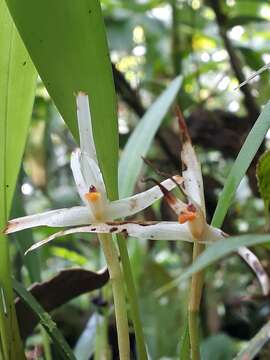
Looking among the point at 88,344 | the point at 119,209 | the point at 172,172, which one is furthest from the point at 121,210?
the point at 172,172

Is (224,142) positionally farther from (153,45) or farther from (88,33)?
(88,33)

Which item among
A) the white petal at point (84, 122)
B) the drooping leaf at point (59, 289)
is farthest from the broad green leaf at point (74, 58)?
the drooping leaf at point (59, 289)

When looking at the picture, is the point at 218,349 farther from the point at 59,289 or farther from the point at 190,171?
the point at 190,171

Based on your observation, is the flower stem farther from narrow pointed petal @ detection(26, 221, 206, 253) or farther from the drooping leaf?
the drooping leaf

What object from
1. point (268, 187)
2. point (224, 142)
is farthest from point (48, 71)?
point (224, 142)

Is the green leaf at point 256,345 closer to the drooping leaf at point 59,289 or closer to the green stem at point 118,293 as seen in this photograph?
the green stem at point 118,293
